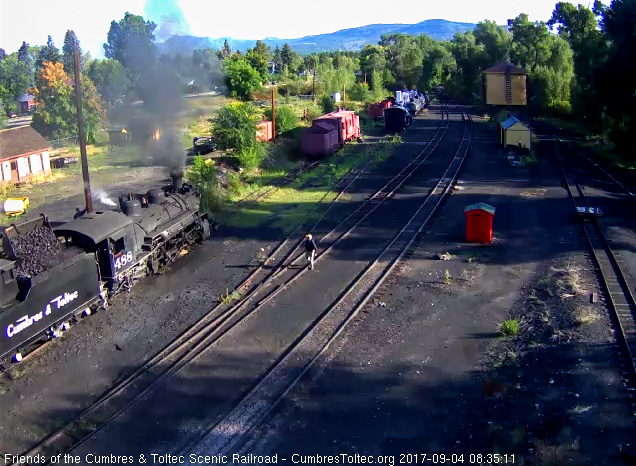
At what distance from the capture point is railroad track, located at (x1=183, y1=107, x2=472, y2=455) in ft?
29.6

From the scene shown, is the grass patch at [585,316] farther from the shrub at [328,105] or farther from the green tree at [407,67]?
the green tree at [407,67]

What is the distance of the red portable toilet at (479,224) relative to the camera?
18.8 metres

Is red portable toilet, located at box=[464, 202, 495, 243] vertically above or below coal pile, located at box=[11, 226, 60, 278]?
below

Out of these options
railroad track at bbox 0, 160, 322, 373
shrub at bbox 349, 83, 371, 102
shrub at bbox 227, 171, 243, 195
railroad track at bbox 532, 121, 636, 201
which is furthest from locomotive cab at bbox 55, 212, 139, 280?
shrub at bbox 349, 83, 371, 102

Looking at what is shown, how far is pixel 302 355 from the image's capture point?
11742mm

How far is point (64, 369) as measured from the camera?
11516mm

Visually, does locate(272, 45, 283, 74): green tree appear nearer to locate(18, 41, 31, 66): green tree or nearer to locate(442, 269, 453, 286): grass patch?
locate(18, 41, 31, 66): green tree

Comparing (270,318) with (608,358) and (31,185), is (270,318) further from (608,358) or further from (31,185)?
(31,185)

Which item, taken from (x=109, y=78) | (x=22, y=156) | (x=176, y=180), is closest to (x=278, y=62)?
(x=109, y=78)

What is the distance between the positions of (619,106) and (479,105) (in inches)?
1890

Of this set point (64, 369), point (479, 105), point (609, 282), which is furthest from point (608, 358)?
point (479, 105)
